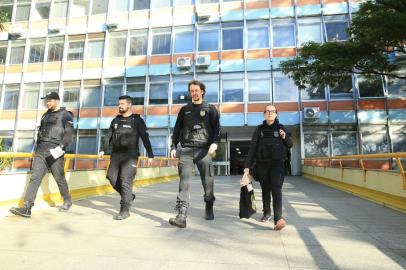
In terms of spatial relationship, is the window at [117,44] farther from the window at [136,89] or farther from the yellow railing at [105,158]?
the yellow railing at [105,158]

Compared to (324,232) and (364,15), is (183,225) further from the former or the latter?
(364,15)

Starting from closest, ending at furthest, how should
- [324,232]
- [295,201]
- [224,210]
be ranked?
[324,232] → [224,210] → [295,201]

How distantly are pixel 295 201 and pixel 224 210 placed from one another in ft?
7.37

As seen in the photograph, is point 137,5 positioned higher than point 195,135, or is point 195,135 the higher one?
point 137,5

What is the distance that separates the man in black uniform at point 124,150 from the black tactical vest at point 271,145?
1.83m

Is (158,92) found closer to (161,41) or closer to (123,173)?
(161,41)

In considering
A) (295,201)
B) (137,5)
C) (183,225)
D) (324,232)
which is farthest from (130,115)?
(137,5)

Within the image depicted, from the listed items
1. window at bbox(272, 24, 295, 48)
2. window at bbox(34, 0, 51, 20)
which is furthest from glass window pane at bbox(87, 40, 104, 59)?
window at bbox(272, 24, 295, 48)

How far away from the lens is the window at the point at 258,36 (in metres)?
21.9

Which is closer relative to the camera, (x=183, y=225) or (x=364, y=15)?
(x=183, y=225)

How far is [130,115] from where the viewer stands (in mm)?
5555

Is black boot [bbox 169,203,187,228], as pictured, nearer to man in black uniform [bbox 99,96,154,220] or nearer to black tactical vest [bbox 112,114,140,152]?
man in black uniform [bbox 99,96,154,220]

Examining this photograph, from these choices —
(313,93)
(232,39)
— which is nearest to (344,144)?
(313,93)

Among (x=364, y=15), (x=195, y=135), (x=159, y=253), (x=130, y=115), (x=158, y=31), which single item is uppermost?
(x=158, y=31)
